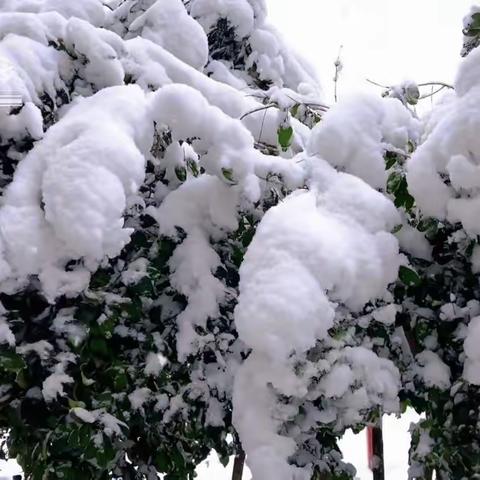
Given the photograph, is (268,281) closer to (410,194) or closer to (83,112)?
(410,194)

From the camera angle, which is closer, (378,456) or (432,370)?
(432,370)

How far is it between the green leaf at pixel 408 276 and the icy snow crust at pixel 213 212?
7 cm

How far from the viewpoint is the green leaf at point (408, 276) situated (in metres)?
1.43

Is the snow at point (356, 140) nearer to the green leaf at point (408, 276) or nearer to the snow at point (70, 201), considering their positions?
the green leaf at point (408, 276)

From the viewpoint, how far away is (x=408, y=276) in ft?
4.70

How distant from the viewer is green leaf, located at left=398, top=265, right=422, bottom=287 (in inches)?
56.4

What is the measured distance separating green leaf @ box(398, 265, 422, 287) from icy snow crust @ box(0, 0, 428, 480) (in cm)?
7

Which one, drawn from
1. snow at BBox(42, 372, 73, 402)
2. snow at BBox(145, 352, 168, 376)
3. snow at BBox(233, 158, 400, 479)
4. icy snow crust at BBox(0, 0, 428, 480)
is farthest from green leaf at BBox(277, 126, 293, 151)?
snow at BBox(42, 372, 73, 402)

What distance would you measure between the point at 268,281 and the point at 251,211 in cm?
33

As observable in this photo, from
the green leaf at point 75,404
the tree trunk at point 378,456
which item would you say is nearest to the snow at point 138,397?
the green leaf at point 75,404

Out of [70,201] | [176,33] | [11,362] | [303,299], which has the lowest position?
[11,362]

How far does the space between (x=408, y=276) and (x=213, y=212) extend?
48 centimetres

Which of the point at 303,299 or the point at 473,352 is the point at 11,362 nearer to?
the point at 303,299

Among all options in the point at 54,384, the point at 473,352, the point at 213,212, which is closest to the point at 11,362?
the point at 54,384
